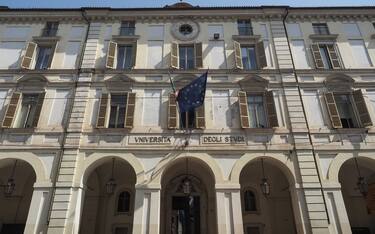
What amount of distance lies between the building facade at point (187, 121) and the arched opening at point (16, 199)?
6cm

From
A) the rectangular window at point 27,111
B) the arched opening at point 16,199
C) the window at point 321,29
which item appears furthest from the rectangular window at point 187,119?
the window at point 321,29

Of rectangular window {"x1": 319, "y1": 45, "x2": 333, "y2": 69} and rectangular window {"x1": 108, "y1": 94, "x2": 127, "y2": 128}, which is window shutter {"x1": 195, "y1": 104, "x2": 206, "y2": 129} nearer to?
rectangular window {"x1": 108, "y1": 94, "x2": 127, "y2": 128}

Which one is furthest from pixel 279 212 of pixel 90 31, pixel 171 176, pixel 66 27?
pixel 66 27

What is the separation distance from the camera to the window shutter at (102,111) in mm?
13726

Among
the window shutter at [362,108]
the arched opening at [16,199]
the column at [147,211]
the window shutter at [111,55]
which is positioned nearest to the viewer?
the column at [147,211]

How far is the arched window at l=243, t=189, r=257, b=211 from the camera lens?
Result: 15.1 meters

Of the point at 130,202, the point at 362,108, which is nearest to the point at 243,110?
the point at 362,108

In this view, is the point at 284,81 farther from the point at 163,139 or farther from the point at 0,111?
the point at 0,111

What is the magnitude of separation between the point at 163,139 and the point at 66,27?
978 centimetres

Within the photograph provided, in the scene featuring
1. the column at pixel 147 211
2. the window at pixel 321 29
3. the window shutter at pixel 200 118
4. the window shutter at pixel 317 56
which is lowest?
the column at pixel 147 211

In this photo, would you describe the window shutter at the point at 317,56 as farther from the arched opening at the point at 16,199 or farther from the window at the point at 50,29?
the arched opening at the point at 16,199

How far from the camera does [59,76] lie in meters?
15.2

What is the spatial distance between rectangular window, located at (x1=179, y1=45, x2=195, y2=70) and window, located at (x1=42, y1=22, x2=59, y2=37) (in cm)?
778

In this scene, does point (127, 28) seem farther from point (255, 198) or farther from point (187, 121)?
point (255, 198)
